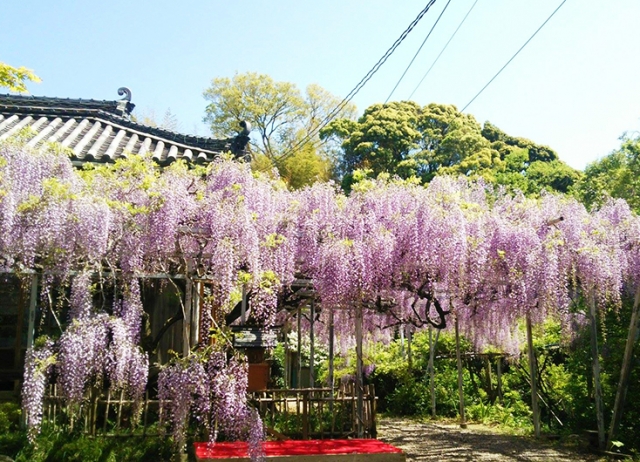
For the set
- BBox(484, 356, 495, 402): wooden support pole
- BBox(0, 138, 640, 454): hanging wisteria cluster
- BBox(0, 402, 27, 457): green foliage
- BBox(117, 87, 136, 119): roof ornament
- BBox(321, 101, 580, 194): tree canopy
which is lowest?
BBox(0, 402, 27, 457): green foliage

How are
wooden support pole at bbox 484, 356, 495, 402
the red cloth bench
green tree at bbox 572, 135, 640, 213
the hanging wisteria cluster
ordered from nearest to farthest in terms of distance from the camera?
the red cloth bench < the hanging wisteria cluster < wooden support pole at bbox 484, 356, 495, 402 < green tree at bbox 572, 135, 640, 213

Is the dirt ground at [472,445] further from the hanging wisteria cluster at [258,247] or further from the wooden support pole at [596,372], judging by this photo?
the hanging wisteria cluster at [258,247]

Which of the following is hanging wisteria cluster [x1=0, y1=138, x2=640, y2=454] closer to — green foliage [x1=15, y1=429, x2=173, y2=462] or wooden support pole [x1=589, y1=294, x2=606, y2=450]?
wooden support pole [x1=589, y1=294, x2=606, y2=450]

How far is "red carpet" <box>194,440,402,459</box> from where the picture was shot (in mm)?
5414

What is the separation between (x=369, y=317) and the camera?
455 inches

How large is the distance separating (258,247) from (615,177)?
43.2 ft

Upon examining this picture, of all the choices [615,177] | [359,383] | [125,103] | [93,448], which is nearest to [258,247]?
[359,383]

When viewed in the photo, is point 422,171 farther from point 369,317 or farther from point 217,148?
point 217,148

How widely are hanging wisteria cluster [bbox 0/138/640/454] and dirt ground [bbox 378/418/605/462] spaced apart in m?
1.71

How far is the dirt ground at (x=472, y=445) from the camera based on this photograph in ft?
25.5

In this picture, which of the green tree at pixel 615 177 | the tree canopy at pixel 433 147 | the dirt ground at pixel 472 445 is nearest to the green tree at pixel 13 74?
the dirt ground at pixel 472 445

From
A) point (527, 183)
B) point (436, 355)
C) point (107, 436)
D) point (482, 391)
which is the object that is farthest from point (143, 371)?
point (527, 183)

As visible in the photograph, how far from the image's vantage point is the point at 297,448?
5.82 m

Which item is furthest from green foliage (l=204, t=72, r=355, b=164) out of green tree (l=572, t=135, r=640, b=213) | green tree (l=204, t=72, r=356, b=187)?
green tree (l=572, t=135, r=640, b=213)
